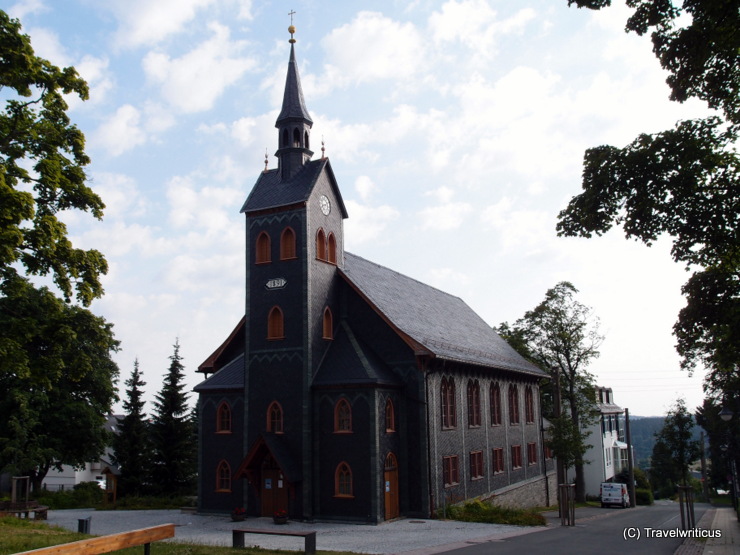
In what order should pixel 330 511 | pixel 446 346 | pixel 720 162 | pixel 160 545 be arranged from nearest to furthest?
→ pixel 720 162 < pixel 160 545 < pixel 330 511 < pixel 446 346

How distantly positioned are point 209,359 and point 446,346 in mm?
11521

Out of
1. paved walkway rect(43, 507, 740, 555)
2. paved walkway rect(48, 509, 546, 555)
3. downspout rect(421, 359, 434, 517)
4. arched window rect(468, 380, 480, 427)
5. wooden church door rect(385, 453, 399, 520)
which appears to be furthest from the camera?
arched window rect(468, 380, 480, 427)

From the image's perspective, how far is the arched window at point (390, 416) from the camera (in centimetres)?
2714

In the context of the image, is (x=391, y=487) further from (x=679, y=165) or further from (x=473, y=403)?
(x=679, y=165)

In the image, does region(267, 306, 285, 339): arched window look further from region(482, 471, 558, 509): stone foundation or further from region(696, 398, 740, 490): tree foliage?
region(696, 398, 740, 490): tree foliage

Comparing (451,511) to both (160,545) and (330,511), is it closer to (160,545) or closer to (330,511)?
(330,511)

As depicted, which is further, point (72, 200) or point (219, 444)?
point (219, 444)

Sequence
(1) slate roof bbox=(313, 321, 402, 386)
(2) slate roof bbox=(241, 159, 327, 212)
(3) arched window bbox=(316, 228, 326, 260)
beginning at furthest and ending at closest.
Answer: (3) arched window bbox=(316, 228, 326, 260) → (2) slate roof bbox=(241, 159, 327, 212) → (1) slate roof bbox=(313, 321, 402, 386)

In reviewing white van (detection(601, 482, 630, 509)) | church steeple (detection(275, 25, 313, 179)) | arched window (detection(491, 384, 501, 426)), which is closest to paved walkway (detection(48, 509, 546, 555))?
arched window (detection(491, 384, 501, 426))

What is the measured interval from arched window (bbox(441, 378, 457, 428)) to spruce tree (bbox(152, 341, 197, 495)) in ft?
55.8

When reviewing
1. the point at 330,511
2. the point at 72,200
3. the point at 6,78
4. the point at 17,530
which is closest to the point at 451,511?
the point at 330,511

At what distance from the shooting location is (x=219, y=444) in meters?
29.5

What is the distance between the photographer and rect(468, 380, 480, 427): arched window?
110 feet

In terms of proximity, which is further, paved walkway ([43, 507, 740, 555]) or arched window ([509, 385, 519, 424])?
arched window ([509, 385, 519, 424])
